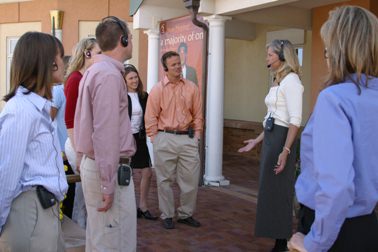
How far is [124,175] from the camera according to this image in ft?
9.00

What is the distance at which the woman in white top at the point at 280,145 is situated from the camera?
156 inches

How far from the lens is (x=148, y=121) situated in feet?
16.9

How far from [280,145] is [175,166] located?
1.51m

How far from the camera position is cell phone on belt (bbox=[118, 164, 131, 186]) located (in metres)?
2.73

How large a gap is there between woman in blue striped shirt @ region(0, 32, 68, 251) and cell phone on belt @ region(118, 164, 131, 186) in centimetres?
50

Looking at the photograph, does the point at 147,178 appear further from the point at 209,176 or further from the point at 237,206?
the point at 209,176

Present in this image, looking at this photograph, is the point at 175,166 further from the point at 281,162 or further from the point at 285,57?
the point at 285,57

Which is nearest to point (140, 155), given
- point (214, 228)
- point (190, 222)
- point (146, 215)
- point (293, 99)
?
point (146, 215)

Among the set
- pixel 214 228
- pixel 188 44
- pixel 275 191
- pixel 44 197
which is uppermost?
pixel 188 44

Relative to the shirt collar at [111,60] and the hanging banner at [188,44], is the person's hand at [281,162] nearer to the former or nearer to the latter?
the shirt collar at [111,60]

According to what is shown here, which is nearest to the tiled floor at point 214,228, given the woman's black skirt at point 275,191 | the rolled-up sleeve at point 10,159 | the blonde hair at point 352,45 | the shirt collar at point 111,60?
the woman's black skirt at point 275,191

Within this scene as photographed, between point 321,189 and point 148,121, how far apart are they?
360cm

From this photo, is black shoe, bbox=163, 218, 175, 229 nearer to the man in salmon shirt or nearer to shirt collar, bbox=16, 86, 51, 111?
the man in salmon shirt

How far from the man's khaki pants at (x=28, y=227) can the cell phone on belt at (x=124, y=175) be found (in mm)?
591
